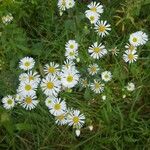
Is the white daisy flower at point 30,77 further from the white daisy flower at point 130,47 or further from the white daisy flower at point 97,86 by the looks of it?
the white daisy flower at point 130,47

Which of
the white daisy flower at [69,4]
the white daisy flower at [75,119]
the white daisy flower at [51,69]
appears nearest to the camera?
the white daisy flower at [75,119]

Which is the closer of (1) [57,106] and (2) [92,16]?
(1) [57,106]

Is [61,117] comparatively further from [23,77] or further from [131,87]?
[131,87]

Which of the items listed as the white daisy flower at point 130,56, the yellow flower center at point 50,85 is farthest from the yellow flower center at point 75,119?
the white daisy flower at point 130,56

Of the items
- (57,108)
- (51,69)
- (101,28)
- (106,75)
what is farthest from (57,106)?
(101,28)

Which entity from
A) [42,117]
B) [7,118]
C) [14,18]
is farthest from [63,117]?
[14,18]

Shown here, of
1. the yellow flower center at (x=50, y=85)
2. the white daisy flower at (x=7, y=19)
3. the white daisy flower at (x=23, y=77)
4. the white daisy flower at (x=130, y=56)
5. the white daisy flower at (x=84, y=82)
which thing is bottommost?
the yellow flower center at (x=50, y=85)

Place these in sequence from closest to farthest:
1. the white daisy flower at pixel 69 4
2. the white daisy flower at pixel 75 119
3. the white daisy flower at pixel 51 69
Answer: the white daisy flower at pixel 75 119
the white daisy flower at pixel 51 69
the white daisy flower at pixel 69 4
